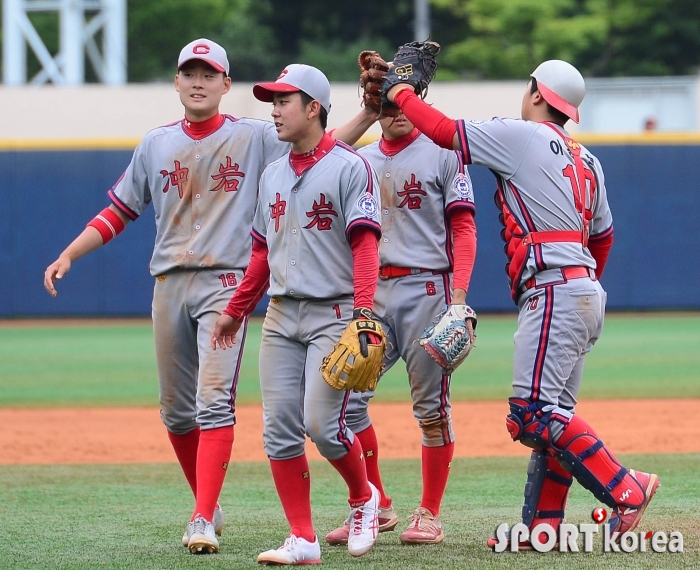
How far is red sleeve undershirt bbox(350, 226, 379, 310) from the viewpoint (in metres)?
4.40

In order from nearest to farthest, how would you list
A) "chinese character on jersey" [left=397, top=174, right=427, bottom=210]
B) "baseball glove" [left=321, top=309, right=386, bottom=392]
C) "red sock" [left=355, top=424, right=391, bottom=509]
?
"baseball glove" [left=321, top=309, right=386, bottom=392], "chinese character on jersey" [left=397, top=174, right=427, bottom=210], "red sock" [left=355, top=424, right=391, bottom=509]

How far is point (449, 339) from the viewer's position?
4.61 meters

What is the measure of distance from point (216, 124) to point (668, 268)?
524 inches

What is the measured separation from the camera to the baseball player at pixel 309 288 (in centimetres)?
447

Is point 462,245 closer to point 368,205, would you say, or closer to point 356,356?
point 368,205

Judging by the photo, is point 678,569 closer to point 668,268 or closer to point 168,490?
point 168,490

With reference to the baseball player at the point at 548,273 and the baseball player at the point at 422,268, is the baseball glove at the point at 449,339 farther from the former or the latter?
the baseball player at the point at 422,268

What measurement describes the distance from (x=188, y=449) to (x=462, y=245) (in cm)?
151

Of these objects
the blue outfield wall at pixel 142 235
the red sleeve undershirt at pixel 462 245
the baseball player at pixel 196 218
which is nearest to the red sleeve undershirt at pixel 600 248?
the red sleeve undershirt at pixel 462 245

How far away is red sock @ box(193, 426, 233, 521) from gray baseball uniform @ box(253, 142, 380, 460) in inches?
12.3

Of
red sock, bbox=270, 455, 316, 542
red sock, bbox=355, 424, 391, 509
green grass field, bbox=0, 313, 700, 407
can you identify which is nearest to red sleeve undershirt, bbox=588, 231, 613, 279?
red sock, bbox=355, 424, 391, 509

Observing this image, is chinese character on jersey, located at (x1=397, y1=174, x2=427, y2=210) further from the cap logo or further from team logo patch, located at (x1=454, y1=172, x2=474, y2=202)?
the cap logo

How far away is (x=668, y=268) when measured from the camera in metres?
17.4

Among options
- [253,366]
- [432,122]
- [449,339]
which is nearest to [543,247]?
[449,339]
